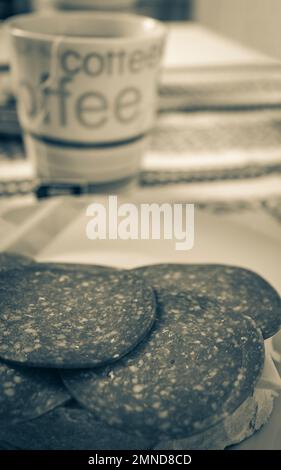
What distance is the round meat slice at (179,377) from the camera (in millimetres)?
328

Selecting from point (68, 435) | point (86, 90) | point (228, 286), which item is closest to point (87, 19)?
point (86, 90)

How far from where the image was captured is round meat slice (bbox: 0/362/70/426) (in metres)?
0.32

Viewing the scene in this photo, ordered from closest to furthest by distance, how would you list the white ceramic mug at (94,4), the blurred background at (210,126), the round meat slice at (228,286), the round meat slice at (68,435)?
the round meat slice at (68,435) → the round meat slice at (228,286) → the blurred background at (210,126) → the white ceramic mug at (94,4)

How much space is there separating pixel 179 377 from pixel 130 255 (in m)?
0.17

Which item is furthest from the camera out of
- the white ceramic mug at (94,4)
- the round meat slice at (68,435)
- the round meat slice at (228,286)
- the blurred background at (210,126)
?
the white ceramic mug at (94,4)

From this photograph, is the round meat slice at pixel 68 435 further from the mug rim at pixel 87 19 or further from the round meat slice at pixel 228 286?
the mug rim at pixel 87 19

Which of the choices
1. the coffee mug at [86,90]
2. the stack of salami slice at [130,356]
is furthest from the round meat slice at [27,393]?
the coffee mug at [86,90]

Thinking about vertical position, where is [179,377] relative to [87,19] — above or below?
below

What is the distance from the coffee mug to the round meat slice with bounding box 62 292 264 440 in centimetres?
24

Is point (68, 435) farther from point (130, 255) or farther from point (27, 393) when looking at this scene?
point (130, 255)

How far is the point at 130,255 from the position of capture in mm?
503

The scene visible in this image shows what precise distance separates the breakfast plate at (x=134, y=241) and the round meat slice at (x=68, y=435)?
0.19 m

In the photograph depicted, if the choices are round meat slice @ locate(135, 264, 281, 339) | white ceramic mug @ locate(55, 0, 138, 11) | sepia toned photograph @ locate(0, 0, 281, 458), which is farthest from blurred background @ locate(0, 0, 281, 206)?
white ceramic mug @ locate(55, 0, 138, 11)
